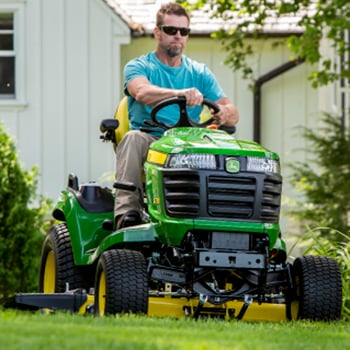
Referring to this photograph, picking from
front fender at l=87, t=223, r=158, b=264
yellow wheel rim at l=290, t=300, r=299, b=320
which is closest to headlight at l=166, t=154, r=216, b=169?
front fender at l=87, t=223, r=158, b=264

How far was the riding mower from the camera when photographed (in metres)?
8.20

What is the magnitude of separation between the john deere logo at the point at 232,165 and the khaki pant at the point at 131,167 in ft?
2.28

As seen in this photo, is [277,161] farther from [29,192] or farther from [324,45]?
[324,45]

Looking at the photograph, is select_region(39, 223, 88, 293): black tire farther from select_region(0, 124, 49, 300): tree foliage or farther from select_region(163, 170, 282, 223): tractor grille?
select_region(0, 124, 49, 300): tree foliage

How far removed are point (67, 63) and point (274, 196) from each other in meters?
11.4

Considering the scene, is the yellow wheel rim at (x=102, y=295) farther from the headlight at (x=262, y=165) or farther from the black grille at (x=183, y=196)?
the headlight at (x=262, y=165)

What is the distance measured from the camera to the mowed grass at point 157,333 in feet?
20.6

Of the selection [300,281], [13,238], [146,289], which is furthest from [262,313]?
[13,238]

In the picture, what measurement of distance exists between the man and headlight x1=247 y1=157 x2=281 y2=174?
624mm

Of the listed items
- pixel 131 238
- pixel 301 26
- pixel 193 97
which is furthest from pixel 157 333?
pixel 301 26

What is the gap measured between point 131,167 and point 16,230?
578 cm

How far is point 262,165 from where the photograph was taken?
332 inches

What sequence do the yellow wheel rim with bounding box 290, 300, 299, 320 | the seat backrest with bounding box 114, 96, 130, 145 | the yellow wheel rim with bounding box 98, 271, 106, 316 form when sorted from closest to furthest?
the yellow wheel rim with bounding box 98, 271, 106, 316
the yellow wheel rim with bounding box 290, 300, 299, 320
the seat backrest with bounding box 114, 96, 130, 145

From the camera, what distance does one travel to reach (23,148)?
1961 centimetres
